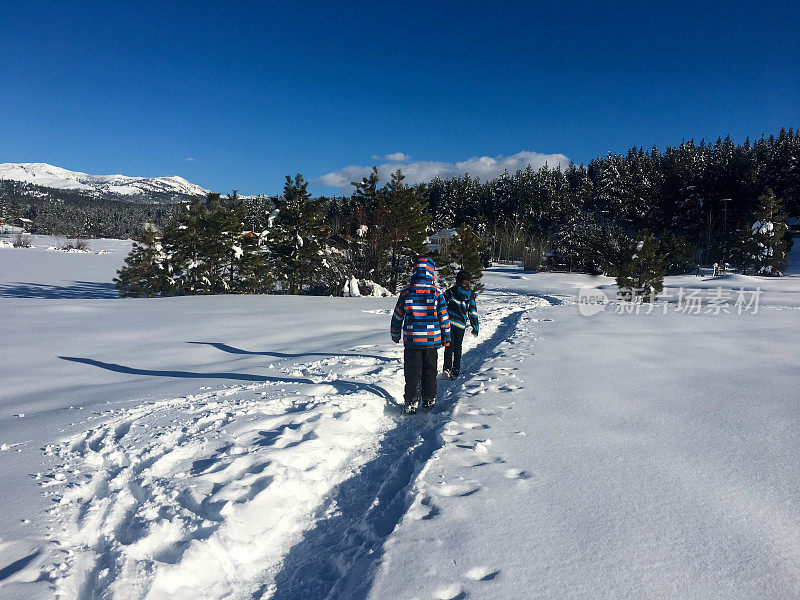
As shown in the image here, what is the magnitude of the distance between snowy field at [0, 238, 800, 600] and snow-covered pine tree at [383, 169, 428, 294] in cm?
1765

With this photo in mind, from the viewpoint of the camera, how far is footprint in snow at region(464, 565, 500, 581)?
2365mm

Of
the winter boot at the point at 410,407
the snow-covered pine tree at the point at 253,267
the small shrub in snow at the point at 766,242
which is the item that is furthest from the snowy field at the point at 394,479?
the small shrub in snow at the point at 766,242

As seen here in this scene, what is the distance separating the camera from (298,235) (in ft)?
80.8

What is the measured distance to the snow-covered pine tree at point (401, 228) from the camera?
24.6m

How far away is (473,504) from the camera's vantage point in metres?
3.11

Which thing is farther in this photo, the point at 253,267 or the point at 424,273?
the point at 253,267

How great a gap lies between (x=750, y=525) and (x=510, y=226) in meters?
80.1

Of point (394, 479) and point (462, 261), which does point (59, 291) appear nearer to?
point (462, 261)

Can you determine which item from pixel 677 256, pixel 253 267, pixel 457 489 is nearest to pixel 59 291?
pixel 253 267

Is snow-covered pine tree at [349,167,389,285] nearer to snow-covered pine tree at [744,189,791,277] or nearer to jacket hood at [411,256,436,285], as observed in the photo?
jacket hood at [411,256,436,285]

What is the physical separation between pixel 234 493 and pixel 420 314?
10.1ft

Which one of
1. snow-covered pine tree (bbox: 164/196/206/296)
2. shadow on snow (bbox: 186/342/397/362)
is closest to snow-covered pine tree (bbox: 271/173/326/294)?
snow-covered pine tree (bbox: 164/196/206/296)

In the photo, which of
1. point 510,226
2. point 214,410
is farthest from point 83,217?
point 214,410

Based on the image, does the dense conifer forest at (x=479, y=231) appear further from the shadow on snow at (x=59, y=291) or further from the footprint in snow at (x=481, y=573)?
the footprint in snow at (x=481, y=573)
